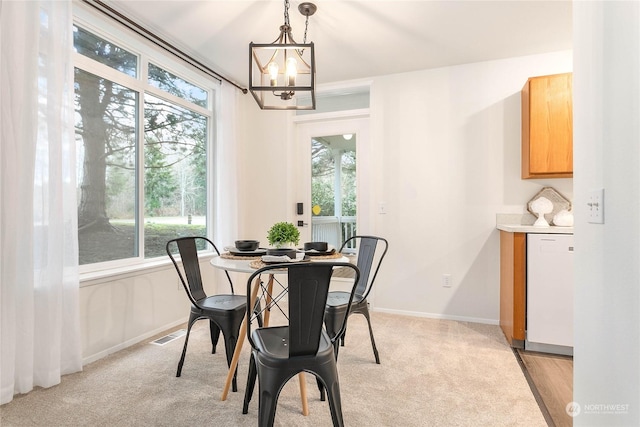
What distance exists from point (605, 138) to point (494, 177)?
233 cm

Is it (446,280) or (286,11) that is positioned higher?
(286,11)

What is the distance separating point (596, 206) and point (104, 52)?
3179 mm

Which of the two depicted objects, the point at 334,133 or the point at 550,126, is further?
the point at 334,133

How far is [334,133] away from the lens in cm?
388

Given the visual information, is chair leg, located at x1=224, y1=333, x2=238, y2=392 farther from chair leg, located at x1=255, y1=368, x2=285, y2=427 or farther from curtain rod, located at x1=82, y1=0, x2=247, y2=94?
curtain rod, located at x1=82, y1=0, x2=247, y2=94

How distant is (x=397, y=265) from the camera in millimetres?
3576

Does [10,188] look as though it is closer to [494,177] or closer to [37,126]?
[37,126]

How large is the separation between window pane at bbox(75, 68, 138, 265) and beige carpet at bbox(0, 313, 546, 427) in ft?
2.82

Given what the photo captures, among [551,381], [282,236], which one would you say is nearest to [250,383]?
[282,236]

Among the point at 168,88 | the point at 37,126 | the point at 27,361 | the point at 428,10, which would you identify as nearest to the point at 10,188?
the point at 37,126

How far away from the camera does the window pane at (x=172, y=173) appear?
10.00 feet

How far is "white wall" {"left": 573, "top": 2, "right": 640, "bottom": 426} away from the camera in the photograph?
2.91 feet

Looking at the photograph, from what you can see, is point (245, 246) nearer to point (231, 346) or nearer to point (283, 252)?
point (283, 252)

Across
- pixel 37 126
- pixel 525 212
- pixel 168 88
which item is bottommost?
pixel 525 212
